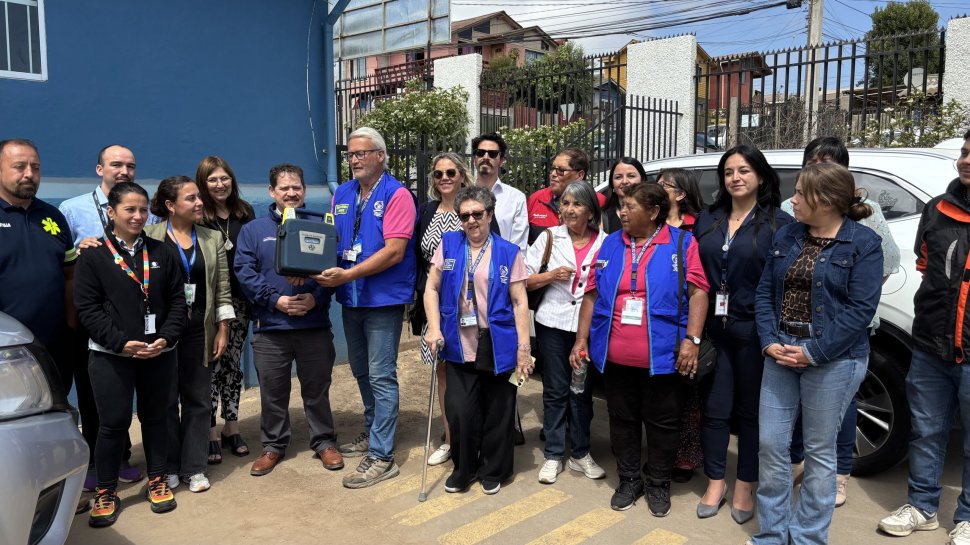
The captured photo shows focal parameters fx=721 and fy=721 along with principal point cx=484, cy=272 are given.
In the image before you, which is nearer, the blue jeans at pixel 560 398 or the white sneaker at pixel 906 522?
the white sneaker at pixel 906 522

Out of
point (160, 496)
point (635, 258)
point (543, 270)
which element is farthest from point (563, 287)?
point (160, 496)

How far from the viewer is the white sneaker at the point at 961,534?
3.34m

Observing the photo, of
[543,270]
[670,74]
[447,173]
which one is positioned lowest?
[543,270]

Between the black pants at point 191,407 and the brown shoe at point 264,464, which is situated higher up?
the black pants at point 191,407

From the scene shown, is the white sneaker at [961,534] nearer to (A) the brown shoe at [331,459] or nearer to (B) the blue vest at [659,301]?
(B) the blue vest at [659,301]

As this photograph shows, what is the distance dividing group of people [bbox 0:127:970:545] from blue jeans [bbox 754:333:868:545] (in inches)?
0.4

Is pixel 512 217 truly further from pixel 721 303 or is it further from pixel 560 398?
pixel 721 303

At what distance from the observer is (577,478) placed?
4270 mm

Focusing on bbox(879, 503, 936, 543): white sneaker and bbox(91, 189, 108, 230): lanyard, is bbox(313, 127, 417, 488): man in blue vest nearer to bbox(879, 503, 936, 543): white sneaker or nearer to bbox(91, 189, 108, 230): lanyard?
bbox(91, 189, 108, 230): lanyard

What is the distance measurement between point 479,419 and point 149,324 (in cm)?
183

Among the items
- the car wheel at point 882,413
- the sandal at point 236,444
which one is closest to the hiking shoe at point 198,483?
the sandal at point 236,444

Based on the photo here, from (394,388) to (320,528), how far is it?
0.94 m

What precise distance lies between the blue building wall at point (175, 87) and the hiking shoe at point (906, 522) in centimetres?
534

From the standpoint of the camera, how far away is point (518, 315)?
4.03 meters
